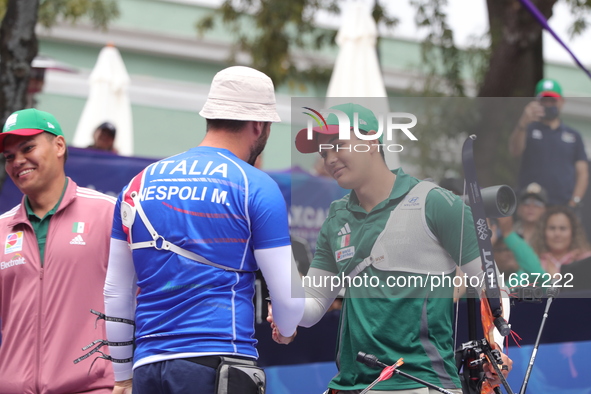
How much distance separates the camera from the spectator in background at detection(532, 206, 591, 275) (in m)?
3.30

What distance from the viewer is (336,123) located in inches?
124

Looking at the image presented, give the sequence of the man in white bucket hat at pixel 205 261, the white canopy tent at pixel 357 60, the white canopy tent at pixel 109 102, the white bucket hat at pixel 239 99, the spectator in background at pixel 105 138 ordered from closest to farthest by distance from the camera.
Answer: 1. the man in white bucket hat at pixel 205 261
2. the white bucket hat at pixel 239 99
3. the spectator in background at pixel 105 138
4. the white canopy tent at pixel 357 60
5. the white canopy tent at pixel 109 102

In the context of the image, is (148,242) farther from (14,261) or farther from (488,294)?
(488,294)

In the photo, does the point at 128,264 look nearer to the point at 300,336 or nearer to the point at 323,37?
the point at 300,336

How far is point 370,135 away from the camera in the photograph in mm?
3145

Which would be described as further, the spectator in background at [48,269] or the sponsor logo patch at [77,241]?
the sponsor logo patch at [77,241]

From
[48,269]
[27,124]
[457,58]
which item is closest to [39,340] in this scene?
[48,269]

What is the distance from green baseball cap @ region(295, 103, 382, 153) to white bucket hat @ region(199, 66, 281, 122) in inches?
13.6

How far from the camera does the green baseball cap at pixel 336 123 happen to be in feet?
10.4

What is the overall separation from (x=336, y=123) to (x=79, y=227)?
1.24 metres

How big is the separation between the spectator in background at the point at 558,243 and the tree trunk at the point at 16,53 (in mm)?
3464

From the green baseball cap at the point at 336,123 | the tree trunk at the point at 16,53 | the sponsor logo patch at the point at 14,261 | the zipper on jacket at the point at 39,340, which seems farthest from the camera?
the tree trunk at the point at 16,53

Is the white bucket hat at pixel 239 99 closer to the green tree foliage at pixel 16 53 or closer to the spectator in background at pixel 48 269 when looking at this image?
the spectator in background at pixel 48 269

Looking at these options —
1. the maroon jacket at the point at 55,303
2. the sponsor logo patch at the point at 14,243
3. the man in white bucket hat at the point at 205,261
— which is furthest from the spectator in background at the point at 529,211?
the sponsor logo patch at the point at 14,243
